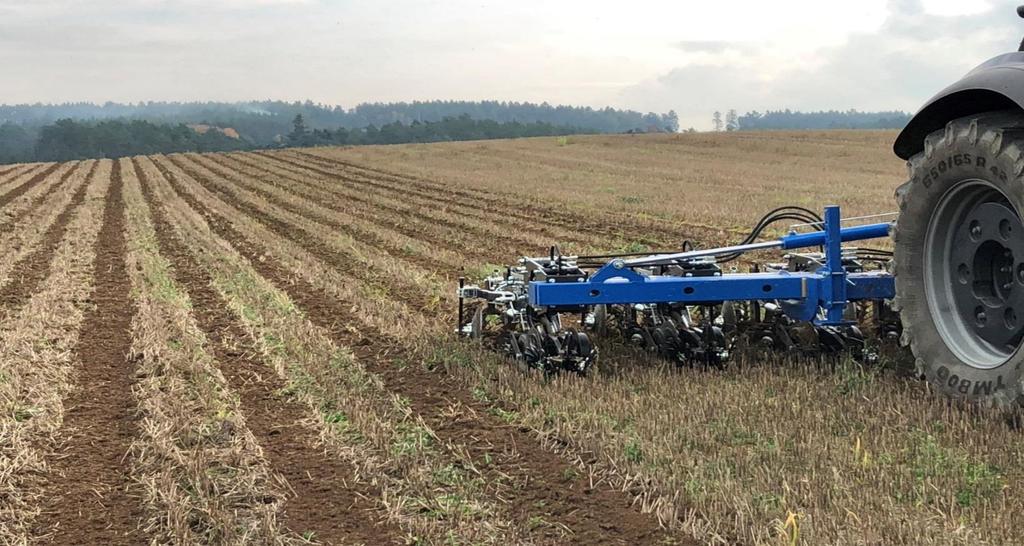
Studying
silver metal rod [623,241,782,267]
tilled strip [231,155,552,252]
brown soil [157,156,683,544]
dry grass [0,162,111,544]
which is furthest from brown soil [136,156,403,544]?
tilled strip [231,155,552,252]

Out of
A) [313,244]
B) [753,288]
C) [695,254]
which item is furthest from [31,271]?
[753,288]

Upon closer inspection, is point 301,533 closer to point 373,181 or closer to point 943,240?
point 943,240

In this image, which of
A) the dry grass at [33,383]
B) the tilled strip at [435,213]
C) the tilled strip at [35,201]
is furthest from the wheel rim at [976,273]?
the tilled strip at [35,201]

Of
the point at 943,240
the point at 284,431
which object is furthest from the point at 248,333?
the point at 943,240

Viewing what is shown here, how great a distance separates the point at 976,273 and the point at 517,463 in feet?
7.47

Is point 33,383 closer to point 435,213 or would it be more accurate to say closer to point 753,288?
point 753,288

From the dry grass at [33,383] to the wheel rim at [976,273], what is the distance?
161 inches

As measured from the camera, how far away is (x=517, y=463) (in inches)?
155

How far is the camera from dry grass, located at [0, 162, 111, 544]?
145 inches

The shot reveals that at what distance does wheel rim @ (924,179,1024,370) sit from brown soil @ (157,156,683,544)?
1851mm

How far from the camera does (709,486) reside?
344 cm

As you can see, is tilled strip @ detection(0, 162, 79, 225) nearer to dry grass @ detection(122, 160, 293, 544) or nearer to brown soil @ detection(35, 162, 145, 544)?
brown soil @ detection(35, 162, 145, 544)

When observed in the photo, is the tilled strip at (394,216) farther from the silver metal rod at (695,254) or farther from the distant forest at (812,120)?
the distant forest at (812,120)

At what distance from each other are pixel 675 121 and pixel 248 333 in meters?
178
